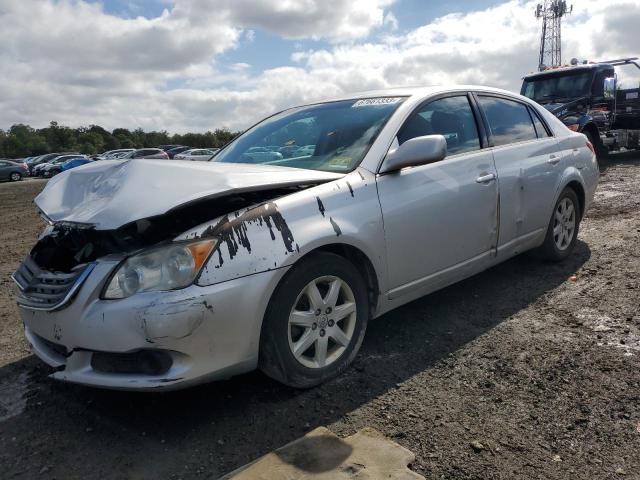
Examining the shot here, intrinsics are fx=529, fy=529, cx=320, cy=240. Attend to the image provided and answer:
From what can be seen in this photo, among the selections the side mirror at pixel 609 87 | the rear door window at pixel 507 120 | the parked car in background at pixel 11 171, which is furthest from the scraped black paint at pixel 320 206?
the parked car in background at pixel 11 171

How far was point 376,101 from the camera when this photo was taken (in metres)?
3.64

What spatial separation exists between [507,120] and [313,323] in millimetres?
2628

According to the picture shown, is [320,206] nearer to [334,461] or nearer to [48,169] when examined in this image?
[334,461]

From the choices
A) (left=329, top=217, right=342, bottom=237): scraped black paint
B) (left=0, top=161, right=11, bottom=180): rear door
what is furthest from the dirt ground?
(left=0, top=161, right=11, bottom=180): rear door

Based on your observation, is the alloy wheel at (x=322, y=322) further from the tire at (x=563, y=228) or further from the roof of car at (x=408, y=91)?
the tire at (x=563, y=228)

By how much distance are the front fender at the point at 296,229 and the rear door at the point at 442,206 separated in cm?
13

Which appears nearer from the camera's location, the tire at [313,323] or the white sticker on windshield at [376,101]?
the tire at [313,323]

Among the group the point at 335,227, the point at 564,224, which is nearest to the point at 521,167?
the point at 564,224

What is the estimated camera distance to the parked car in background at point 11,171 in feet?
103

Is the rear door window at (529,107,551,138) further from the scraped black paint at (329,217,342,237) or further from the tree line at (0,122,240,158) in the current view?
the tree line at (0,122,240,158)

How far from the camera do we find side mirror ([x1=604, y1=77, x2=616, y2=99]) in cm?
1178

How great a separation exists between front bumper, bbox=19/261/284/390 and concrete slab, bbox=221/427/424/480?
47 centimetres

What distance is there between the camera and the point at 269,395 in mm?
2838

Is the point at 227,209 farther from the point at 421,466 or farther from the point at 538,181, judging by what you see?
the point at 538,181
